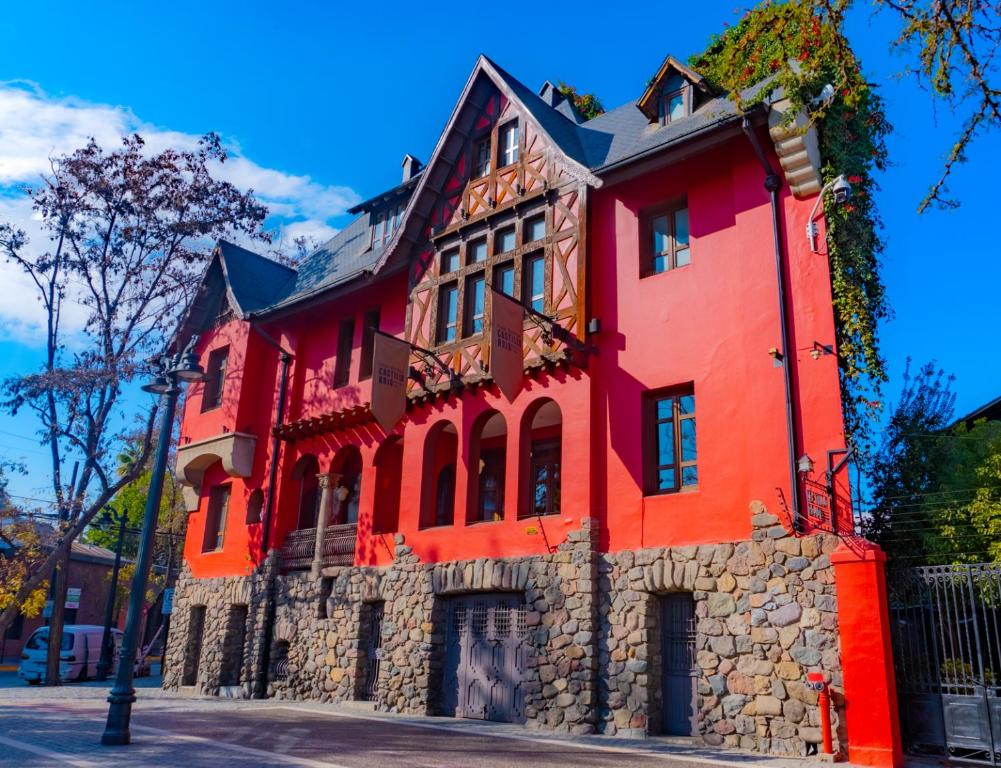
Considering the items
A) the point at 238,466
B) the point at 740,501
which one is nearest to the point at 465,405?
the point at 740,501

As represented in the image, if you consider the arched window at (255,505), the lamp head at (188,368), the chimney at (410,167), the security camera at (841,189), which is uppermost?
the chimney at (410,167)

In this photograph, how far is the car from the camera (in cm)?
2464

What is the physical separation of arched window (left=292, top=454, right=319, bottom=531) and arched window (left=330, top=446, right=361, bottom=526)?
0.77m

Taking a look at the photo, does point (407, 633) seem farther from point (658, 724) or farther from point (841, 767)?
point (841, 767)

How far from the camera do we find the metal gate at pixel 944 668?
10.1m

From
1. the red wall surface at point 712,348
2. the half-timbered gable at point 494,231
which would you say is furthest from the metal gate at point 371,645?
the red wall surface at point 712,348

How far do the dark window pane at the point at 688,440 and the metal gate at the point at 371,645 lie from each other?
7.50m

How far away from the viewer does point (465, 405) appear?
16.7 meters

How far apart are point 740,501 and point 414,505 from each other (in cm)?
729

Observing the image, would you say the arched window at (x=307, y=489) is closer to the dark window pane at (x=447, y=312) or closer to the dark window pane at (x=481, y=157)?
the dark window pane at (x=447, y=312)

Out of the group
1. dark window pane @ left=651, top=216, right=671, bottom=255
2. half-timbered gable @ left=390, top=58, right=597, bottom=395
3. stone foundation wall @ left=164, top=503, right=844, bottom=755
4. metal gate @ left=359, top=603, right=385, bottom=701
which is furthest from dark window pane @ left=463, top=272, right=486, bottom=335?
metal gate @ left=359, top=603, right=385, bottom=701

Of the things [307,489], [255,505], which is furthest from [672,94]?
[255,505]

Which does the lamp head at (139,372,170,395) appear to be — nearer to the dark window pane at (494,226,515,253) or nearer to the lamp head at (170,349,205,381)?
the lamp head at (170,349,205,381)

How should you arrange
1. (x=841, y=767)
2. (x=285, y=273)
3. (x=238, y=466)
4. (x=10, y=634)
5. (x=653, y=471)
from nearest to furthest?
(x=841, y=767) → (x=653, y=471) → (x=238, y=466) → (x=285, y=273) → (x=10, y=634)
